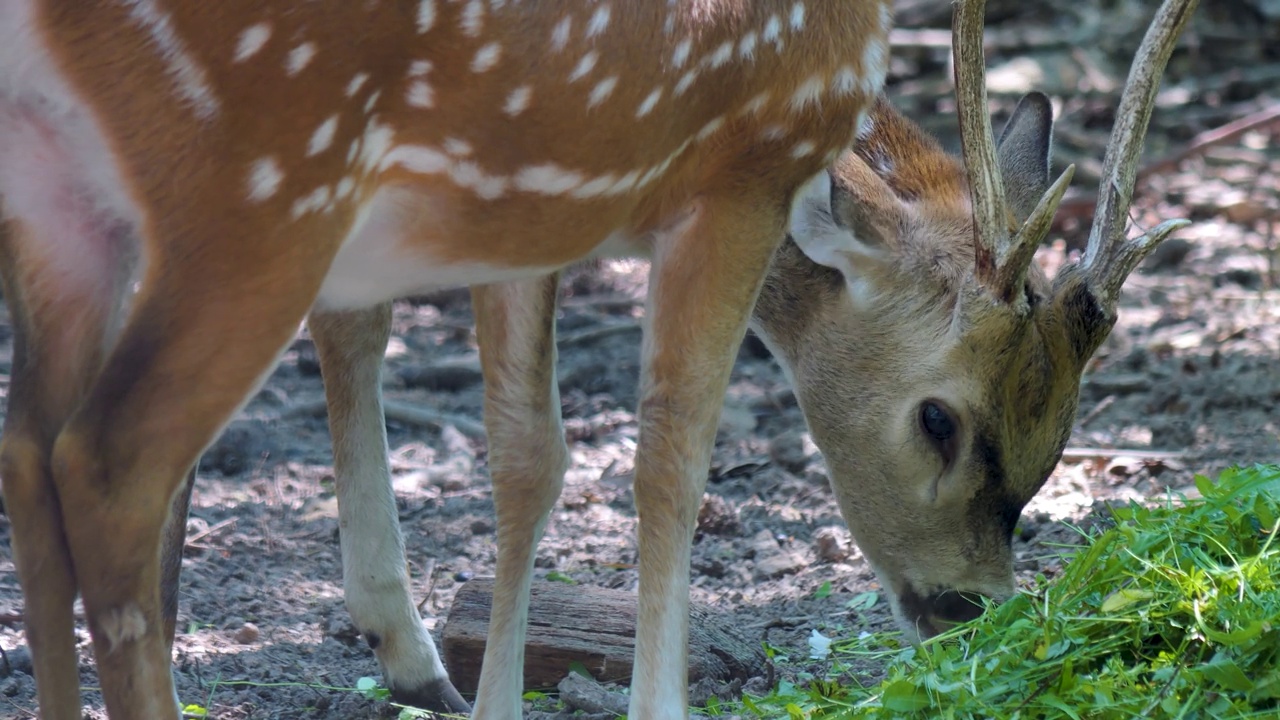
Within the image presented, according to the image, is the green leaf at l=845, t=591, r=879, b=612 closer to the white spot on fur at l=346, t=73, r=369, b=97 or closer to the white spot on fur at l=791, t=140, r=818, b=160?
the white spot on fur at l=791, t=140, r=818, b=160

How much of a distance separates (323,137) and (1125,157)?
2.47m

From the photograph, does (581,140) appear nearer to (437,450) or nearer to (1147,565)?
(1147,565)

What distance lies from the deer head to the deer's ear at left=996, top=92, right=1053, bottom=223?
117 mm

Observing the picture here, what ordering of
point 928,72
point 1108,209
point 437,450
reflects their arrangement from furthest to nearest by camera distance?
point 928,72, point 437,450, point 1108,209

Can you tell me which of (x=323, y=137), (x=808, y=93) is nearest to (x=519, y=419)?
(x=808, y=93)

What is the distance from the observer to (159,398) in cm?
275

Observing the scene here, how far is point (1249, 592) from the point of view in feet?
11.2

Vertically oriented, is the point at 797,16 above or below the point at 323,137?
above

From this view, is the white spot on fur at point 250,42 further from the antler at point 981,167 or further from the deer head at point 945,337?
the antler at point 981,167

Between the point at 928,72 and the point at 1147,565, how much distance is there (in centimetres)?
736

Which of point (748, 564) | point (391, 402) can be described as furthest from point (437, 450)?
point (748, 564)

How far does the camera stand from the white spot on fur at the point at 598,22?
3172 mm

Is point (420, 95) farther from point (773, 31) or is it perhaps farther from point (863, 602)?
point (863, 602)

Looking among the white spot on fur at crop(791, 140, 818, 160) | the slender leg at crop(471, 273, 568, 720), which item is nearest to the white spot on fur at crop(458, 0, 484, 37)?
the white spot on fur at crop(791, 140, 818, 160)
